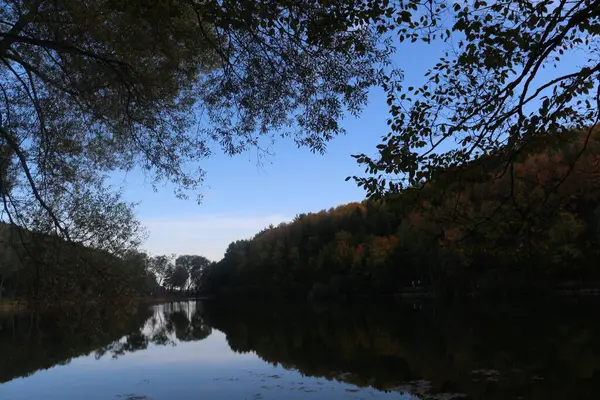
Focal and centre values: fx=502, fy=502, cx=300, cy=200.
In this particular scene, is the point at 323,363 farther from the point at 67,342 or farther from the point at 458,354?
the point at 67,342

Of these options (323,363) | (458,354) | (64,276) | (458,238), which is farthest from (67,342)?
(458,238)

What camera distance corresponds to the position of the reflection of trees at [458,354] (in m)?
12.8

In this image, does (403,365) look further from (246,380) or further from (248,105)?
(248,105)

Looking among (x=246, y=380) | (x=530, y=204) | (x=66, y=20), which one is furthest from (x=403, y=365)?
(x=66, y=20)

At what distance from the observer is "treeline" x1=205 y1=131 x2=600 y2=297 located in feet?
19.4

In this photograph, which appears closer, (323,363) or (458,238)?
(458,238)

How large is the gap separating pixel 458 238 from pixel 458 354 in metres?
5.23

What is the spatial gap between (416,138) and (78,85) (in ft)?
18.4

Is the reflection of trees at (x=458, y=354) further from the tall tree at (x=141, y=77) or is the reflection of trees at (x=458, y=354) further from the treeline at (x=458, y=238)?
the tall tree at (x=141, y=77)

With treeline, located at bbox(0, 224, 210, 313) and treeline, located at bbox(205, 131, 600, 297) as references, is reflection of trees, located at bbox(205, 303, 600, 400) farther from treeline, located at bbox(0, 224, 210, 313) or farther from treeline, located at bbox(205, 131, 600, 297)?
treeline, located at bbox(0, 224, 210, 313)

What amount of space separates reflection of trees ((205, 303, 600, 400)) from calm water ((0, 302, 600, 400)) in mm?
40

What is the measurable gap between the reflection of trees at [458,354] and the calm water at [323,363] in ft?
0.13

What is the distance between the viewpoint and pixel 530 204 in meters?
5.96

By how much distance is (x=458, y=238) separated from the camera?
14812 mm
